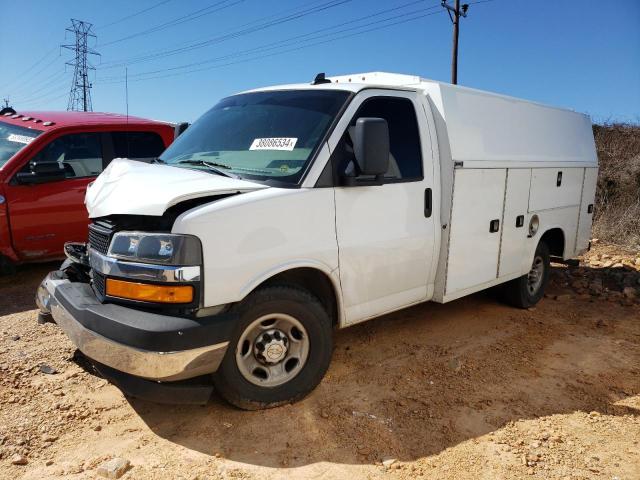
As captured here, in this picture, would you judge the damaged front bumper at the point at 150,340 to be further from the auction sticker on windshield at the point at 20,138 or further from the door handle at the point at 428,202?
the auction sticker on windshield at the point at 20,138

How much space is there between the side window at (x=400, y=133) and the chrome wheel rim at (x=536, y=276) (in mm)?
2617

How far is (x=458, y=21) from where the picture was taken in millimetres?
18672

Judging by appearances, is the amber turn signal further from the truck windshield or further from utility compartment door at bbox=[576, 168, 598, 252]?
utility compartment door at bbox=[576, 168, 598, 252]

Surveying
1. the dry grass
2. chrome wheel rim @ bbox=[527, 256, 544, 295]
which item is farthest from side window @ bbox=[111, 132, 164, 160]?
the dry grass

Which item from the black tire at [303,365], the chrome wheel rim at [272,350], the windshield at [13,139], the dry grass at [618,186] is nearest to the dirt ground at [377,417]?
the black tire at [303,365]

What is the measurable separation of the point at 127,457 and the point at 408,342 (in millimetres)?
2570

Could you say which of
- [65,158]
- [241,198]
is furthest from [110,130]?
[241,198]

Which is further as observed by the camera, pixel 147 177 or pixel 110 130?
pixel 110 130

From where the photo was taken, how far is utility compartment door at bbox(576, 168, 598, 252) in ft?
20.4

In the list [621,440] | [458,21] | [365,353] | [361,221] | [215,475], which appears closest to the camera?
[215,475]

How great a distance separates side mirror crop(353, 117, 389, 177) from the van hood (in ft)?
2.20

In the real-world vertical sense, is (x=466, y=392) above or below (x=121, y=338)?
below

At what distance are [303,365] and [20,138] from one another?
4657 millimetres

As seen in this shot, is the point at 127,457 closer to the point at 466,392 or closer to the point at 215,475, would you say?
the point at 215,475
